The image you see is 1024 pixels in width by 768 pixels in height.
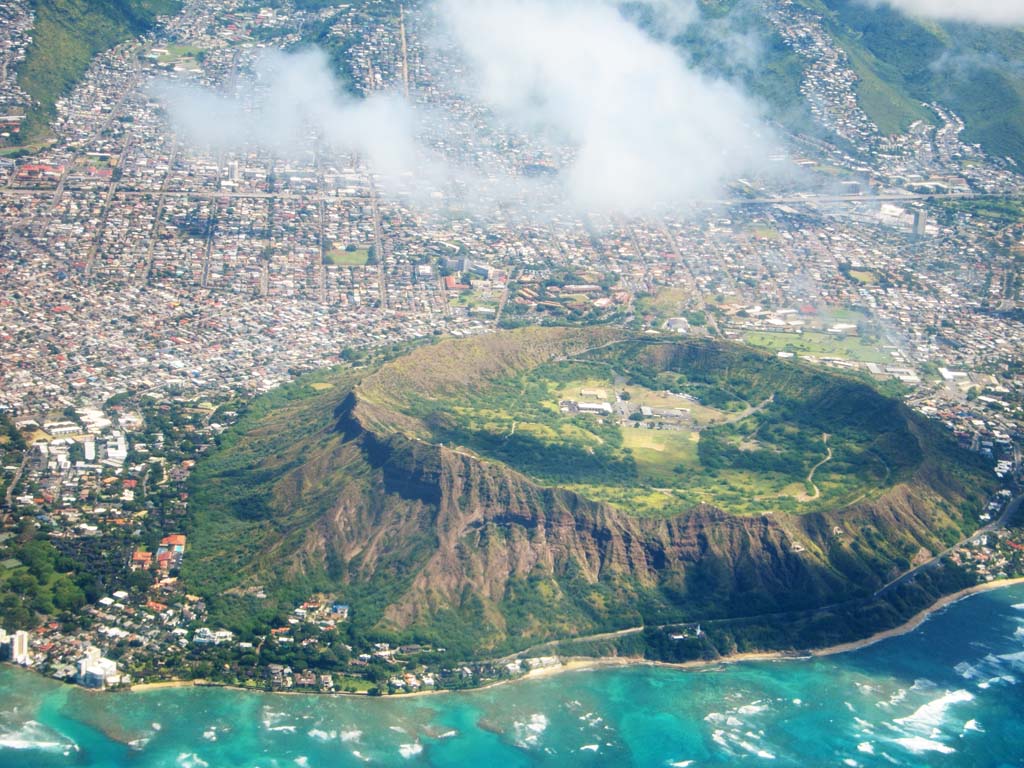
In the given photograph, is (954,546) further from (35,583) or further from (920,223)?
(920,223)

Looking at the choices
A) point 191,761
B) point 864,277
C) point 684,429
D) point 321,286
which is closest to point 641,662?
point 684,429

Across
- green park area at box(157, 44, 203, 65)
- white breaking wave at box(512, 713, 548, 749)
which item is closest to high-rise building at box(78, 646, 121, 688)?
white breaking wave at box(512, 713, 548, 749)

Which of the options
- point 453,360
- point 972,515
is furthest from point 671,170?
point 972,515

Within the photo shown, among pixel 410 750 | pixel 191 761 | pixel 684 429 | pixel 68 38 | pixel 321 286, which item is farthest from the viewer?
pixel 68 38

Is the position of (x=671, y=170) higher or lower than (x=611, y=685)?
higher

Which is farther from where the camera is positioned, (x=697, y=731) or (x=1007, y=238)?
(x=1007, y=238)

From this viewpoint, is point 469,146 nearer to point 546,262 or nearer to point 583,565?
point 546,262
